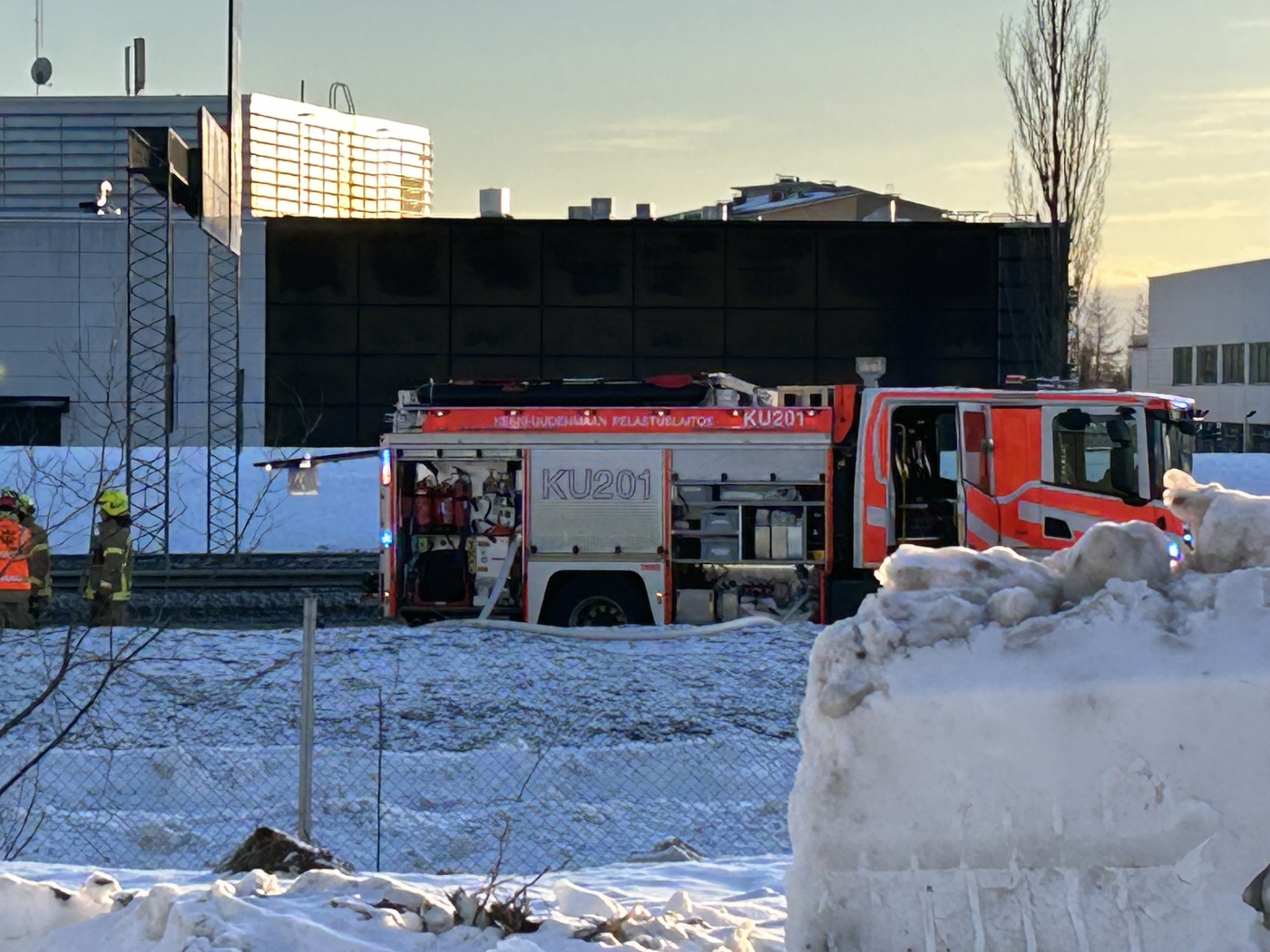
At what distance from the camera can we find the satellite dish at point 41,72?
1810 inches

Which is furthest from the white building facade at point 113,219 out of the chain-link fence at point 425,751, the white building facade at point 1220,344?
the white building facade at point 1220,344

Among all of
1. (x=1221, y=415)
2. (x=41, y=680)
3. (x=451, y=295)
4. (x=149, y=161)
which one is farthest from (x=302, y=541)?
(x=1221, y=415)

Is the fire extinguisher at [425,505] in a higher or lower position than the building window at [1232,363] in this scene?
lower

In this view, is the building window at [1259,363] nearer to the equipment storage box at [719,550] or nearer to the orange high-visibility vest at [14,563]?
the equipment storage box at [719,550]

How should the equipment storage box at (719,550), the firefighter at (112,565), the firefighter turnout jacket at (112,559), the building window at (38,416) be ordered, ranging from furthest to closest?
the building window at (38,416), the equipment storage box at (719,550), the firefighter turnout jacket at (112,559), the firefighter at (112,565)

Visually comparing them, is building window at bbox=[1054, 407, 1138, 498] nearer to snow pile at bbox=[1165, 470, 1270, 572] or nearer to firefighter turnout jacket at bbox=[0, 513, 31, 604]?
firefighter turnout jacket at bbox=[0, 513, 31, 604]

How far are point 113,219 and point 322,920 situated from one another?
3469cm

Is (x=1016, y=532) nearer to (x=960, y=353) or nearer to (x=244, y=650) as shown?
(x=244, y=650)

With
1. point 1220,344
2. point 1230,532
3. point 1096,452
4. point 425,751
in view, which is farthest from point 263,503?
point 1220,344

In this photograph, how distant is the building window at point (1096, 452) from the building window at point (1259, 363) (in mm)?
47405

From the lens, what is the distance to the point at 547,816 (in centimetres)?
852

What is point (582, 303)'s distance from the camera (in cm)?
3528

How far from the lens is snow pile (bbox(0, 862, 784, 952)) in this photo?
15.2 feet

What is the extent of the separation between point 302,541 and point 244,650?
12615 mm
